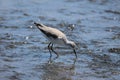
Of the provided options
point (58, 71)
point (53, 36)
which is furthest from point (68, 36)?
point (58, 71)

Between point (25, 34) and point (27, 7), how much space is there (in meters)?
4.62

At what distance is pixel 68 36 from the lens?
16.2 m

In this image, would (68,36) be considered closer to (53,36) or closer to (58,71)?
(53,36)

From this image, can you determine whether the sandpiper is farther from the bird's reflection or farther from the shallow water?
the bird's reflection

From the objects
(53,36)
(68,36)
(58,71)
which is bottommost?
(68,36)

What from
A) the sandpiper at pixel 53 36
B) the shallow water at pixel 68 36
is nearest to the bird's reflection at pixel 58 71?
the shallow water at pixel 68 36

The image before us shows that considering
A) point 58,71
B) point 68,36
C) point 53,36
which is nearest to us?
point 58,71

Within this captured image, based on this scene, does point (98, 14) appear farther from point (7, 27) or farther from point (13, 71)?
point (13, 71)

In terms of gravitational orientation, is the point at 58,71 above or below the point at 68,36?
above

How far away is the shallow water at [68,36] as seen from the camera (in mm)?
12477

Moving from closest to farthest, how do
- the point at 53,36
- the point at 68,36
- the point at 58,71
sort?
the point at 58,71, the point at 53,36, the point at 68,36

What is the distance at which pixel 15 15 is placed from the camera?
18938 mm

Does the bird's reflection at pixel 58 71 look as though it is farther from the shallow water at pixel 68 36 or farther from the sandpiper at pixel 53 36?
the sandpiper at pixel 53 36

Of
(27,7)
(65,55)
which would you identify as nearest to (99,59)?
(65,55)
